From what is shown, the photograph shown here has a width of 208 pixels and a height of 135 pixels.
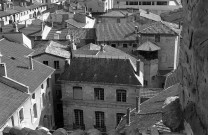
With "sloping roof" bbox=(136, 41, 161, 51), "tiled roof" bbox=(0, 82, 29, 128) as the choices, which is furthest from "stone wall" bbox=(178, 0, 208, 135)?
"sloping roof" bbox=(136, 41, 161, 51)

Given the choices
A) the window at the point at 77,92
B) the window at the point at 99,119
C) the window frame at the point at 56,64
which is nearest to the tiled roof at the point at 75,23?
the window frame at the point at 56,64

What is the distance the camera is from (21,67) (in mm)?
32750

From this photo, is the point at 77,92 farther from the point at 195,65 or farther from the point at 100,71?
the point at 195,65

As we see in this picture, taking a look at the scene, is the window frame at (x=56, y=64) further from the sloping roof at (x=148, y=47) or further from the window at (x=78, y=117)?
the sloping roof at (x=148, y=47)

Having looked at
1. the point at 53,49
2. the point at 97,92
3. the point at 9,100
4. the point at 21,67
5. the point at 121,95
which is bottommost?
the point at 121,95

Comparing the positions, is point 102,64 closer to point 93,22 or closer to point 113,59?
point 113,59

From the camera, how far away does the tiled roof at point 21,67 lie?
30.7 m

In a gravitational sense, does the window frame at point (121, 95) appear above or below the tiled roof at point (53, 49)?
below

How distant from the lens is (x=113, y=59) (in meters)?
34.0

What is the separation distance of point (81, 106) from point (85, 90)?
1.96 metres

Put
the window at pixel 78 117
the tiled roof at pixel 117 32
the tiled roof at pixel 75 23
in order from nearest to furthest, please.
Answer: the window at pixel 78 117 < the tiled roof at pixel 117 32 < the tiled roof at pixel 75 23

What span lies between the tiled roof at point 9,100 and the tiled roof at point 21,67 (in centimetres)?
194

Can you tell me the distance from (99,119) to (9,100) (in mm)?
11379

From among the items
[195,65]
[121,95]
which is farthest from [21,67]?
[195,65]
